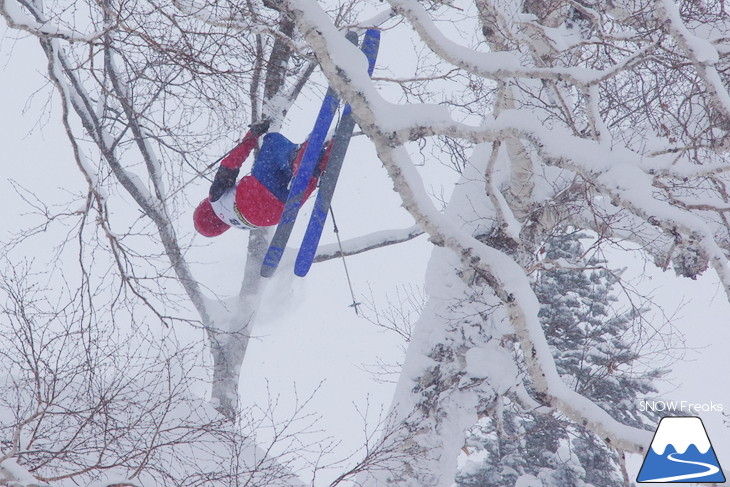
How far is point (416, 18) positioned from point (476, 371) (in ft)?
9.90

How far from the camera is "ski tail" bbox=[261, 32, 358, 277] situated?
4.61 metres

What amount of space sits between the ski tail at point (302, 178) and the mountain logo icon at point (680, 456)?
2.97 m

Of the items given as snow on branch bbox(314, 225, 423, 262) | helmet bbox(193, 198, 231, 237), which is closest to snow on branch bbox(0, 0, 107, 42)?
helmet bbox(193, 198, 231, 237)

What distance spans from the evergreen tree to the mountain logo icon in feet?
21.7

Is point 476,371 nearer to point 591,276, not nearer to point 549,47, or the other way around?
point 549,47

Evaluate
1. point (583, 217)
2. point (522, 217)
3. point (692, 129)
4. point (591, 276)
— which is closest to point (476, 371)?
point (522, 217)

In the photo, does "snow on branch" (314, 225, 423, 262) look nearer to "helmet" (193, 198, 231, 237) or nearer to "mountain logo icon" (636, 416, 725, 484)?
"helmet" (193, 198, 231, 237)

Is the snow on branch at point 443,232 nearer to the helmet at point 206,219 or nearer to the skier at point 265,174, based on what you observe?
the skier at point 265,174

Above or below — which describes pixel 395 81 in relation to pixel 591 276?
below

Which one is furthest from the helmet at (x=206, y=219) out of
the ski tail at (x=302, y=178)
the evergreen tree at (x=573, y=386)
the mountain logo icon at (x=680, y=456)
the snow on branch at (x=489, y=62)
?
the evergreen tree at (x=573, y=386)

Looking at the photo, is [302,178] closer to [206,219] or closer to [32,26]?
[206,219]

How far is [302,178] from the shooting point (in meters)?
4.59

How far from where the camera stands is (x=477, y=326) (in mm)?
5121

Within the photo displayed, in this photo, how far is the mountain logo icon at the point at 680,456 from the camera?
3219 millimetres
